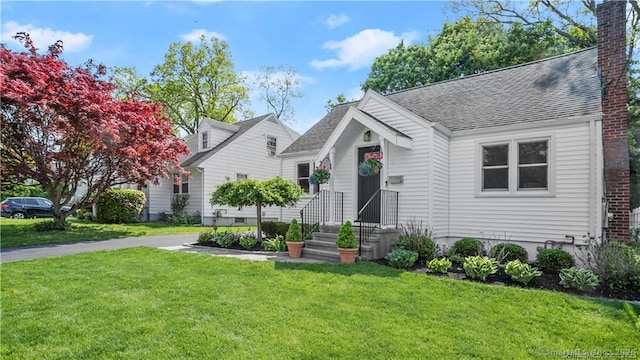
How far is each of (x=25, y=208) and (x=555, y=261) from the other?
2737cm

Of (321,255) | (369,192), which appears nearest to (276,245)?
(321,255)

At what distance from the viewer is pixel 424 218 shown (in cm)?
893

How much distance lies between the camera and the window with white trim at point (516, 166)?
A: 839 cm

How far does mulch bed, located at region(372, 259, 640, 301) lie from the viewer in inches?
212

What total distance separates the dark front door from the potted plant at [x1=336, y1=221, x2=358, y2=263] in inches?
85.7

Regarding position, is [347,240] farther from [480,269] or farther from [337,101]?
[337,101]

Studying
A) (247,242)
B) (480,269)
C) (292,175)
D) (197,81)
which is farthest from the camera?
(197,81)

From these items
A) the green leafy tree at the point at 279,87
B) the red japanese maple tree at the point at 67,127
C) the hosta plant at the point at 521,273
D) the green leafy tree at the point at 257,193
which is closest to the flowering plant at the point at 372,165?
the green leafy tree at the point at 257,193

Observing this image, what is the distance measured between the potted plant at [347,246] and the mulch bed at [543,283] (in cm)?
71

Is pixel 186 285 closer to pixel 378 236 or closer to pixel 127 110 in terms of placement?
pixel 378 236

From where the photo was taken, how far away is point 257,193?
966 cm

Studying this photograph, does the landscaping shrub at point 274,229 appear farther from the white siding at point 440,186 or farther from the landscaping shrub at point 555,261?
the landscaping shrub at point 555,261

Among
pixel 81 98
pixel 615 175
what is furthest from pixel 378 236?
pixel 81 98

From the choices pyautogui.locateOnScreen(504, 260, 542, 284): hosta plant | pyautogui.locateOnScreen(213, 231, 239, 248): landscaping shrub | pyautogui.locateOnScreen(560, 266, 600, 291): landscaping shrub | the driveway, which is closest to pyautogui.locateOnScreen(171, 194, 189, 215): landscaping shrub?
the driveway
